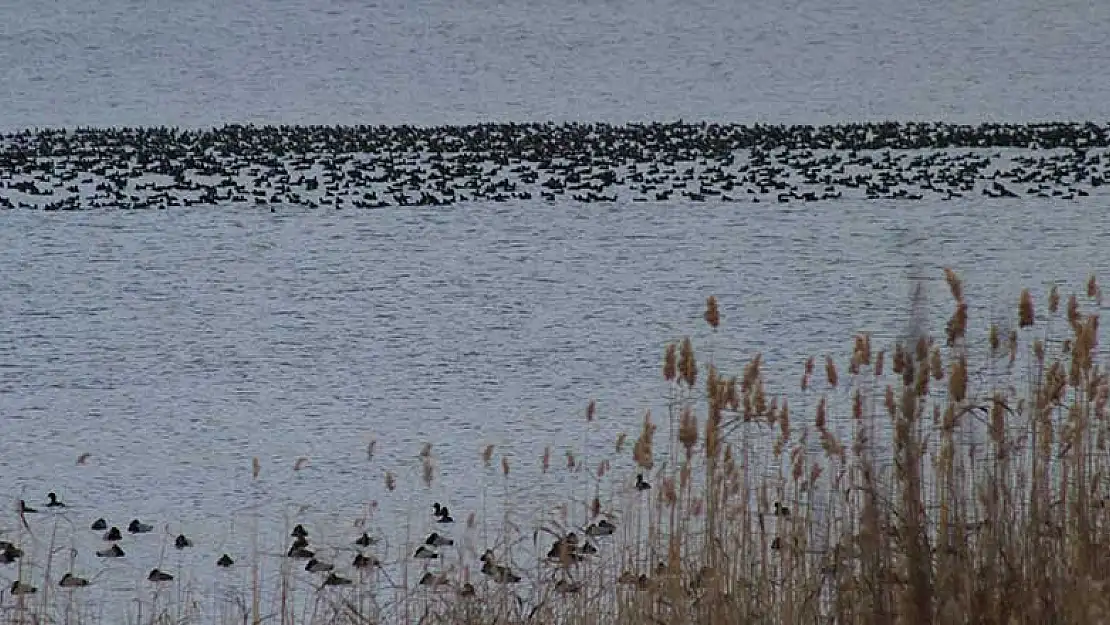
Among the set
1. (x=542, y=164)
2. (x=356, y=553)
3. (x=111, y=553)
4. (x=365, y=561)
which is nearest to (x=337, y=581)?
(x=365, y=561)

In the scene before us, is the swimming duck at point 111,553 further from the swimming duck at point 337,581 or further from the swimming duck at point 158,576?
the swimming duck at point 337,581

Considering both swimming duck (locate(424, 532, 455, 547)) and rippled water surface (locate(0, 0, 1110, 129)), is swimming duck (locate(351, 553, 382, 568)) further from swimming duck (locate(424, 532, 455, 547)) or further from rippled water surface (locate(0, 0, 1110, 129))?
rippled water surface (locate(0, 0, 1110, 129))

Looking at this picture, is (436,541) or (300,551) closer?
(300,551)

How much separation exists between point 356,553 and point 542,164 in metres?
11.9

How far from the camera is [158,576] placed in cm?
428

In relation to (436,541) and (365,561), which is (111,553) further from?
(365,561)

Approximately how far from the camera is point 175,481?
566cm

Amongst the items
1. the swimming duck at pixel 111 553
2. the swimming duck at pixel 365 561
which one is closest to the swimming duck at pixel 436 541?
the swimming duck at pixel 365 561

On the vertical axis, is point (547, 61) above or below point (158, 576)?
above

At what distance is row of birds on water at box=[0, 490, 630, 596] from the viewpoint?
3479mm

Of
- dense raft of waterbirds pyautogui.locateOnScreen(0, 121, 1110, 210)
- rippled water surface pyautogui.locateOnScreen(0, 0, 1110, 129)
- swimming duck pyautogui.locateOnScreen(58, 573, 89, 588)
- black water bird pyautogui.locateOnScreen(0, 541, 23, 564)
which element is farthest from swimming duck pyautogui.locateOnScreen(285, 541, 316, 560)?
rippled water surface pyautogui.locateOnScreen(0, 0, 1110, 129)

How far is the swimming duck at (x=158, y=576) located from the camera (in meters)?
4.17

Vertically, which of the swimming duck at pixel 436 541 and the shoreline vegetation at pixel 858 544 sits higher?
the shoreline vegetation at pixel 858 544

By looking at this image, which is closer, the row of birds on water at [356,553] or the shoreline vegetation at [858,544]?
the shoreline vegetation at [858,544]
